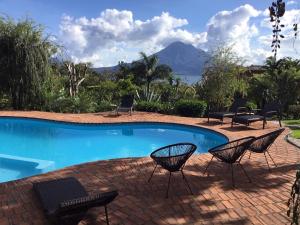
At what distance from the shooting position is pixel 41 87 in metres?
16.6

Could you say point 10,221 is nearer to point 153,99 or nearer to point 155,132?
point 155,132

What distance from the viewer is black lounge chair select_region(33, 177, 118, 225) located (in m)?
3.77

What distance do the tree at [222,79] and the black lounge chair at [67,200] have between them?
38.1 ft

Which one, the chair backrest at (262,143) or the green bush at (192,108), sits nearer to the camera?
the chair backrest at (262,143)

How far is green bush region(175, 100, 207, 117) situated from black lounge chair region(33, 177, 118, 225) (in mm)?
10604

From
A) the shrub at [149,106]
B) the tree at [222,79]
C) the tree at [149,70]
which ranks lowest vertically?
the shrub at [149,106]

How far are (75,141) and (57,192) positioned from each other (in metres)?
7.21

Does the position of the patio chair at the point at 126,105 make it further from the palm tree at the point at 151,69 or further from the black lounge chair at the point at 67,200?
→ the palm tree at the point at 151,69

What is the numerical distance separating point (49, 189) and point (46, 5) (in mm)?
12110

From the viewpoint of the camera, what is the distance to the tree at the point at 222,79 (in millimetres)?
15953

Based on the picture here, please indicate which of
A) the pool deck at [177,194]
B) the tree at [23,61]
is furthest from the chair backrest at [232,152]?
the tree at [23,61]

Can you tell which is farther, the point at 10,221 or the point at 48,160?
the point at 48,160

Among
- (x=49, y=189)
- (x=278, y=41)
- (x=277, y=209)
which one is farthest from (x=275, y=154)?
(x=278, y=41)

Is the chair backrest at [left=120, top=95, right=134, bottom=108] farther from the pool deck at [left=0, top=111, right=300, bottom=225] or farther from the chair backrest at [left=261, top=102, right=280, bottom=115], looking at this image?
the pool deck at [left=0, top=111, right=300, bottom=225]
